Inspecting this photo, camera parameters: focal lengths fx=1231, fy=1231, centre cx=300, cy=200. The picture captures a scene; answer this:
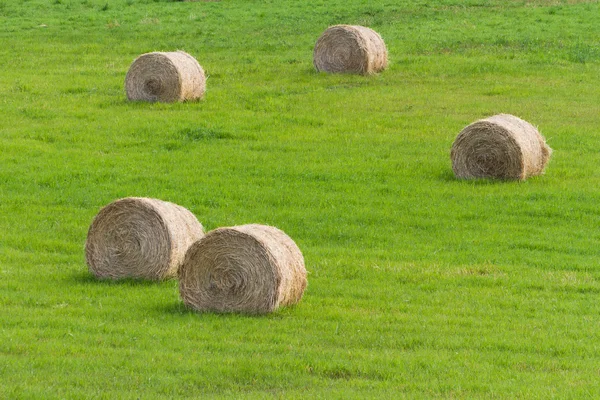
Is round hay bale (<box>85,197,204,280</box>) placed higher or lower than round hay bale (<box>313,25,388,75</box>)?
lower

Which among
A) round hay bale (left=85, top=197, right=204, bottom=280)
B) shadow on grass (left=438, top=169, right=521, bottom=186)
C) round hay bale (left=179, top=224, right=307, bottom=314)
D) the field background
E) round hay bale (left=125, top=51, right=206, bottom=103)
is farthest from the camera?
round hay bale (left=125, top=51, right=206, bottom=103)

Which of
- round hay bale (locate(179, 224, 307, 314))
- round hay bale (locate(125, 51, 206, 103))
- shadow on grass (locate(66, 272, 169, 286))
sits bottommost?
shadow on grass (locate(66, 272, 169, 286))

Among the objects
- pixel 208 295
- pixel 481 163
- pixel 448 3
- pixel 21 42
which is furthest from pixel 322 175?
pixel 448 3

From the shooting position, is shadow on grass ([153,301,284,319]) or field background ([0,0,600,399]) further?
shadow on grass ([153,301,284,319])

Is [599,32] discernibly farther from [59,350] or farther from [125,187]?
[59,350]

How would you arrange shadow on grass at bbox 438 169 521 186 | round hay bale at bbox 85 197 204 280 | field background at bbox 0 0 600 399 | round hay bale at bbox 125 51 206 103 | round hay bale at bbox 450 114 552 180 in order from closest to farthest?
field background at bbox 0 0 600 399 < round hay bale at bbox 85 197 204 280 < round hay bale at bbox 450 114 552 180 < shadow on grass at bbox 438 169 521 186 < round hay bale at bbox 125 51 206 103

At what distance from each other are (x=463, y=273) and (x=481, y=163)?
6738mm

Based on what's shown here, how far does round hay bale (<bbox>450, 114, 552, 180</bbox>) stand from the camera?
2373cm

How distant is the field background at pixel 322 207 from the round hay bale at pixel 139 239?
0.32 m

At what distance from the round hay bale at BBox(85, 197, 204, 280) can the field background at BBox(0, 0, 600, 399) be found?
32cm

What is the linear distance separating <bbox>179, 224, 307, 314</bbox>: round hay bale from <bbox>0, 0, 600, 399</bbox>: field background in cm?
29

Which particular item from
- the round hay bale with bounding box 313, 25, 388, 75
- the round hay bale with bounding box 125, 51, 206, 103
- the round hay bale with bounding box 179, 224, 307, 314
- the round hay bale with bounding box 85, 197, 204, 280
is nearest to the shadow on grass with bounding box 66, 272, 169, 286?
the round hay bale with bounding box 85, 197, 204, 280

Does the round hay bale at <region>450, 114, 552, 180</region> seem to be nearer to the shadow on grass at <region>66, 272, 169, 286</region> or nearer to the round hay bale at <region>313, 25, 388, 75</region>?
the shadow on grass at <region>66, 272, 169, 286</region>

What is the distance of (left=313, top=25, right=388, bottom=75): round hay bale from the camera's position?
35.8 m
